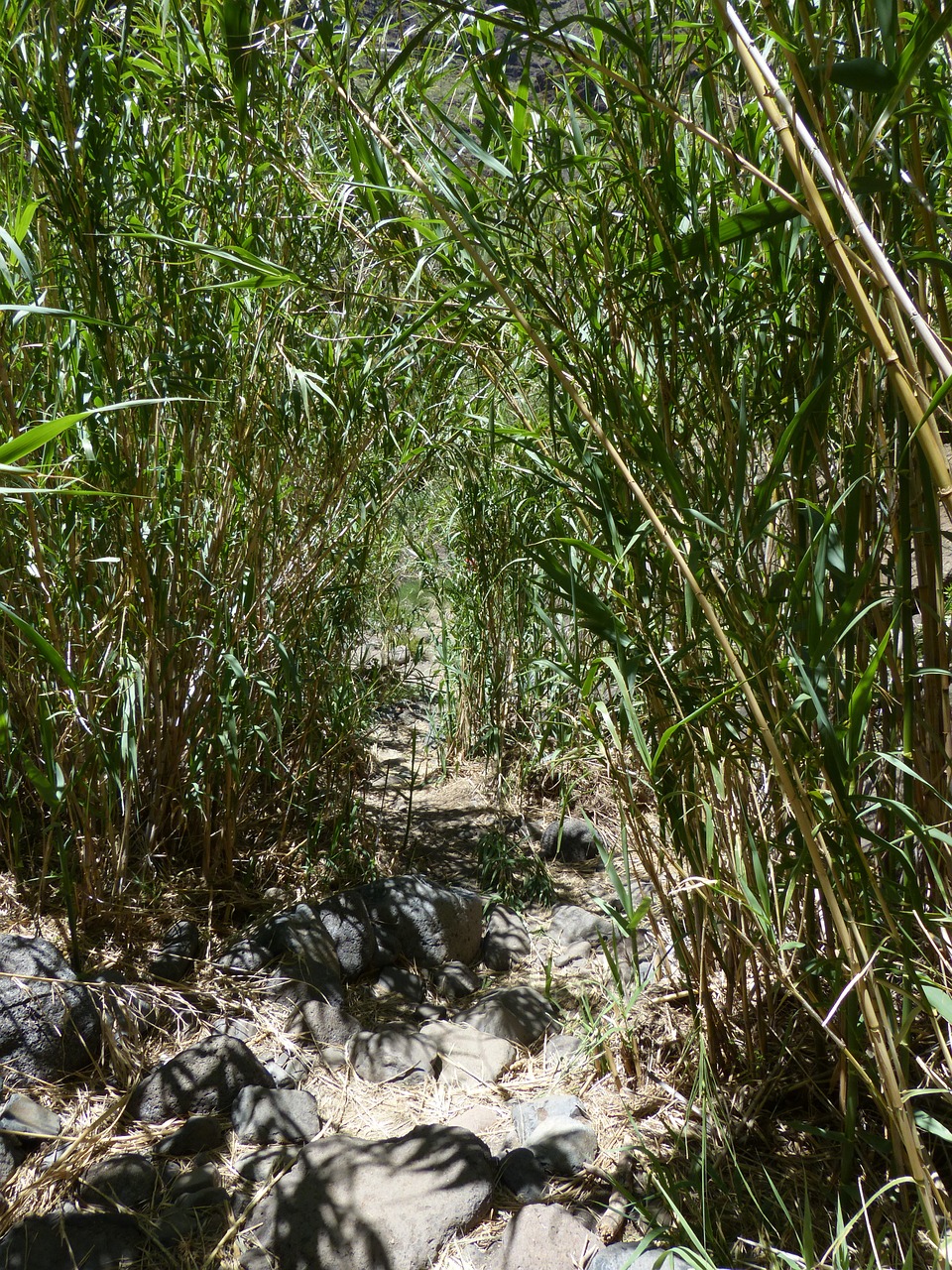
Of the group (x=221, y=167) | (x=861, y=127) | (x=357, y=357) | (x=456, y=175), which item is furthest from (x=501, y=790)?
(x=861, y=127)

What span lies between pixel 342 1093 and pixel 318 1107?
6cm

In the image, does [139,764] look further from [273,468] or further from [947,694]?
[947,694]

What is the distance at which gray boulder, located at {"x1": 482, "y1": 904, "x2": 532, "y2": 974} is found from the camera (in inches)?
89.7

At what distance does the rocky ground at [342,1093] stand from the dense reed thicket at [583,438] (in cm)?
24

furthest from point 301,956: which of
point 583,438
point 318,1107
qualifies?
point 583,438

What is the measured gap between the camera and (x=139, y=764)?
2053 millimetres

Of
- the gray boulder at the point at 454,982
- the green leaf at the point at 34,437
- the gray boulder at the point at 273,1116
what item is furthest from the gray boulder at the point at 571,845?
the green leaf at the point at 34,437

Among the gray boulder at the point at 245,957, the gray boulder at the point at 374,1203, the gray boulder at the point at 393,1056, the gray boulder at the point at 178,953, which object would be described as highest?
the gray boulder at the point at 178,953

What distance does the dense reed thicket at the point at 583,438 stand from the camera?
1.03m

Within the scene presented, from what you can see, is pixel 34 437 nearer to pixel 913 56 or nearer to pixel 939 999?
pixel 913 56

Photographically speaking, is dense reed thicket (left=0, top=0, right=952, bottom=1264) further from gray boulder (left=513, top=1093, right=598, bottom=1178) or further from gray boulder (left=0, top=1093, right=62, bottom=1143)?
gray boulder (left=0, top=1093, right=62, bottom=1143)

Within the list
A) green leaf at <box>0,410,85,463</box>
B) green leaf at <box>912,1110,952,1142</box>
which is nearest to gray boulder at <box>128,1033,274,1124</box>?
green leaf at <box>912,1110,952,1142</box>

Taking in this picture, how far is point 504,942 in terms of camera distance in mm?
2320

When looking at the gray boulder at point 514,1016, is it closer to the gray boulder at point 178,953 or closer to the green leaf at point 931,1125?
the gray boulder at point 178,953
